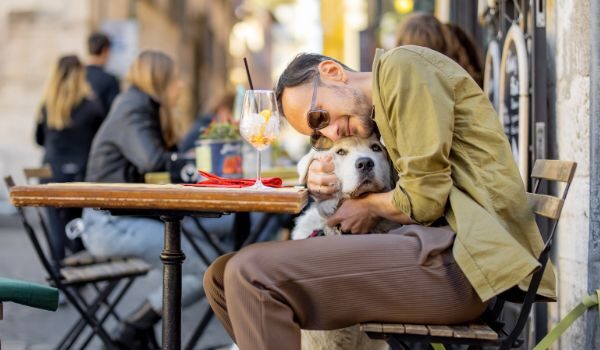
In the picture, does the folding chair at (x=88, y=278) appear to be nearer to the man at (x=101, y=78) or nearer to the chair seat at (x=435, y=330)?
the chair seat at (x=435, y=330)

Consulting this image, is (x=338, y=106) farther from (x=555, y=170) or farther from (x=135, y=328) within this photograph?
(x=135, y=328)

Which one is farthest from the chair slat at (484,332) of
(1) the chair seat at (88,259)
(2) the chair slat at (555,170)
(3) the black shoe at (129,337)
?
(1) the chair seat at (88,259)

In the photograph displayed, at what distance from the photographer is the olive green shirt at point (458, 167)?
2451 mm

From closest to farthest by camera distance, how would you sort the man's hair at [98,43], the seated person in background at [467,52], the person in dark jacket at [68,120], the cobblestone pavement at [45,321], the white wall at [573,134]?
the white wall at [573,134], the seated person in background at [467,52], the cobblestone pavement at [45,321], the person in dark jacket at [68,120], the man's hair at [98,43]

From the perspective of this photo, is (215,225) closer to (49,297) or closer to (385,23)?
(49,297)

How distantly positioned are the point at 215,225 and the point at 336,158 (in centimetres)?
205

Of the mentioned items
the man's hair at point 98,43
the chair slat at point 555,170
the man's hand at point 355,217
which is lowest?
the man's hand at point 355,217

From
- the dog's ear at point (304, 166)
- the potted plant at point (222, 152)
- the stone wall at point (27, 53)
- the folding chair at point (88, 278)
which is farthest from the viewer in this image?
the stone wall at point (27, 53)

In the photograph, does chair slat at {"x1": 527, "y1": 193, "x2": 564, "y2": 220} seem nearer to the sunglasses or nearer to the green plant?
the sunglasses

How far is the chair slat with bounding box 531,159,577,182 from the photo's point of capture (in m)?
2.64

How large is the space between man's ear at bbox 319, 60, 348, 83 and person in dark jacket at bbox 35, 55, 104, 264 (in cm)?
463

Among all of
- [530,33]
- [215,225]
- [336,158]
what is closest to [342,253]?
[336,158]

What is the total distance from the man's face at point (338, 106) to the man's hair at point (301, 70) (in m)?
0.02

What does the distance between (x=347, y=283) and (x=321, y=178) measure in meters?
0.57
